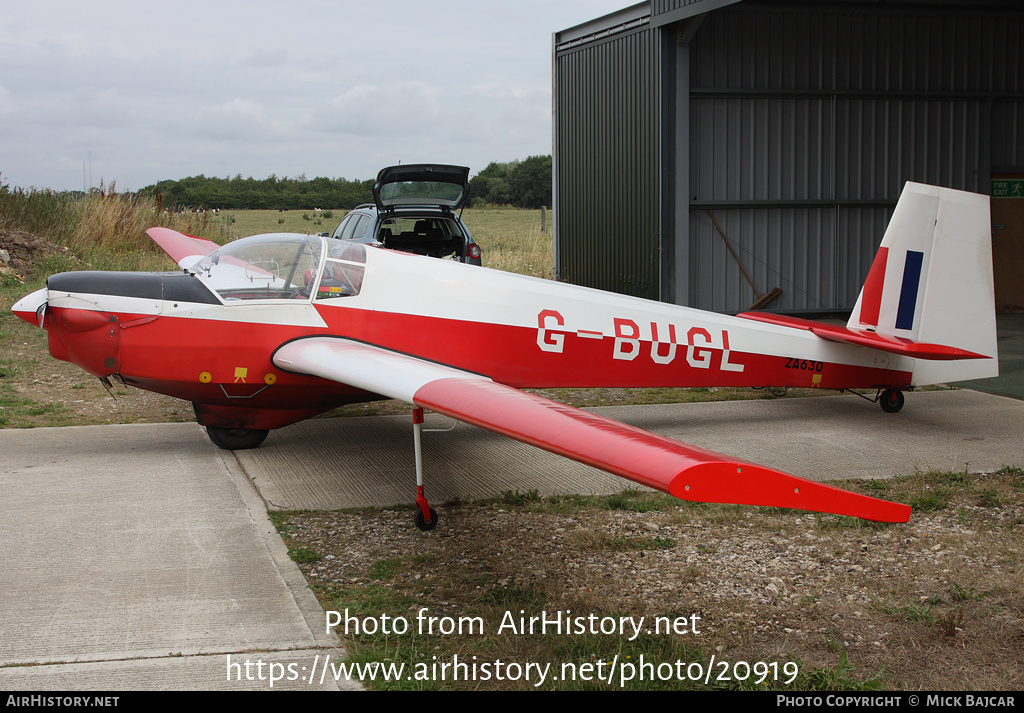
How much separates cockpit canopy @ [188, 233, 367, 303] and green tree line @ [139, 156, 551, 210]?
44.4 meters

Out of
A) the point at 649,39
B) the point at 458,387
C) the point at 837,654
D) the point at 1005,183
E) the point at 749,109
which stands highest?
the point at 649,39

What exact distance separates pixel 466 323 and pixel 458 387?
2053mm

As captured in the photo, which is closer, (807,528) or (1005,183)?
(807,528)

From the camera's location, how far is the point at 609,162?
1435 cm

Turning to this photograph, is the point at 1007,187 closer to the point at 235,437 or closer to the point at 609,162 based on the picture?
the point at 609,162

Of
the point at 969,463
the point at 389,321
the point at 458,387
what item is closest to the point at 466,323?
the point at 389,321

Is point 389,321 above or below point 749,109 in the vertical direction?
below

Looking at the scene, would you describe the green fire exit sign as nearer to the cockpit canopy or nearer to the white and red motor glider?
the white and red motor glider

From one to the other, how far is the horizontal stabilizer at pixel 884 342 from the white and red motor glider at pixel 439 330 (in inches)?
0.7

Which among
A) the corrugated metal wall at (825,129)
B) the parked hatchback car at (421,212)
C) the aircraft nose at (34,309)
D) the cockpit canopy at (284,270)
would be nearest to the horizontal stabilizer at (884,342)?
the cockpit canopy at (284,270)

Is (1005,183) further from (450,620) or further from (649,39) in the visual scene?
(450,620)

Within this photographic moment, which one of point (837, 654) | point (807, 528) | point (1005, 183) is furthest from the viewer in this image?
point (1005, 183)

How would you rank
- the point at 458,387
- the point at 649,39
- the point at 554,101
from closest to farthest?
the point at 458,387 < the point at 649,39 < the point at 554,101

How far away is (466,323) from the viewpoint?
6.50m
